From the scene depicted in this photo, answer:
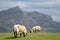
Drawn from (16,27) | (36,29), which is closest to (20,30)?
(16,27)

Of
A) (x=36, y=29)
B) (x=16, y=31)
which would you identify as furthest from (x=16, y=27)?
(x=36, y=29)

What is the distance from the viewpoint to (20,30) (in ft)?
133

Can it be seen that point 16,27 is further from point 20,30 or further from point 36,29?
point 36,29

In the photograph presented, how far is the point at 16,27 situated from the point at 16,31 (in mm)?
824

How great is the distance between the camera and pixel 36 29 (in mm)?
80375

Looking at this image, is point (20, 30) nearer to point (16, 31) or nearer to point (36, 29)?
point (16, 31)

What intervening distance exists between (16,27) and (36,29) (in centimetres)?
4182

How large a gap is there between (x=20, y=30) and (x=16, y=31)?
2.02 metres

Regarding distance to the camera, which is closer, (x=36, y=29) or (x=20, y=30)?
(x=20, y=30)

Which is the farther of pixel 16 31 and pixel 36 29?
pixel 36 29

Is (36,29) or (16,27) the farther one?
(36,29)

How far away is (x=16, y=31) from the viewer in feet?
127

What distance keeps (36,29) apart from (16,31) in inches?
1659
